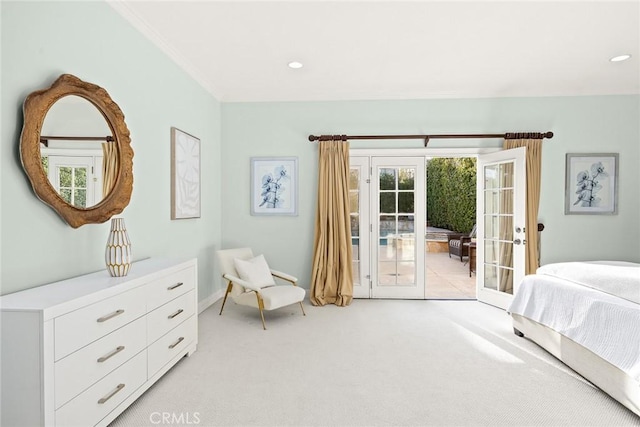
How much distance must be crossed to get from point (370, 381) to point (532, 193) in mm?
3213

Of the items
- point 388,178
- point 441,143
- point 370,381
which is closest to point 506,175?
point 441,143

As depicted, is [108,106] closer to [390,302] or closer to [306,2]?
[306,2]

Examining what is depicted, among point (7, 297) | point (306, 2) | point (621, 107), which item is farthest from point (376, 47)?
point (621, 107)

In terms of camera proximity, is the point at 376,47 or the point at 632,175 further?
the point at 632,175

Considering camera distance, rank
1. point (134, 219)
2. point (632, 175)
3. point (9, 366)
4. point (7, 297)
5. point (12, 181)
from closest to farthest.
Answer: point (9, 366)
point (7, 297)
point (12, 181)
point (134, 219)
point (632, 175)

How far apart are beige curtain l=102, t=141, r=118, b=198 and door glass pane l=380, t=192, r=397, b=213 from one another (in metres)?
3.23

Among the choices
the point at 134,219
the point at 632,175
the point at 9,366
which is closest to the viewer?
the point at 9,366

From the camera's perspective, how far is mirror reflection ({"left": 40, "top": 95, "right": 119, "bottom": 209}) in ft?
6.57

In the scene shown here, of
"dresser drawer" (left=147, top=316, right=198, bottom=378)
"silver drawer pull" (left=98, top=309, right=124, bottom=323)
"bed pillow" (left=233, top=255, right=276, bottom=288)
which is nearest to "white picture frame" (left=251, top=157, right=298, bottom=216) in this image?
"bed pillow" (left=233, top=255, right=276, bottom=288)

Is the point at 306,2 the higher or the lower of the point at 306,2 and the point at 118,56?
the higher

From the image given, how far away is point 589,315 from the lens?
8.02 ft

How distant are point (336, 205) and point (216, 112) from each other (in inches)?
80.7

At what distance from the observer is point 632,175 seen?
4.45 m

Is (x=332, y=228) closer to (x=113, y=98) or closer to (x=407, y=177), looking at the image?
(x=407, y=177)
